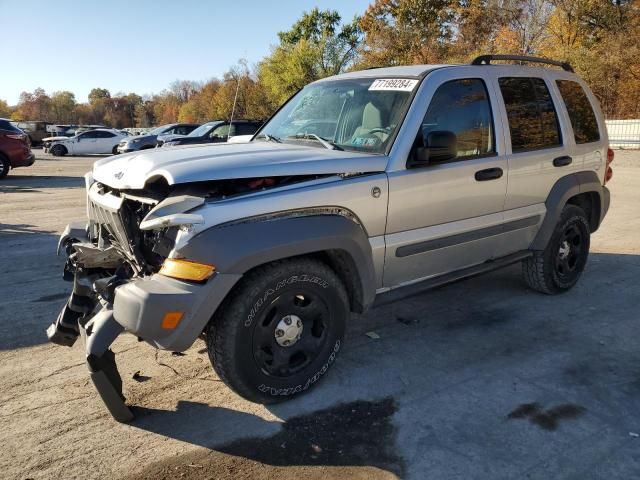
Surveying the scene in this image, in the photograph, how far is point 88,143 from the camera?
1147 inches

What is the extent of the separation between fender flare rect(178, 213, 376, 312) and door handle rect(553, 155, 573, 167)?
236 centimetres

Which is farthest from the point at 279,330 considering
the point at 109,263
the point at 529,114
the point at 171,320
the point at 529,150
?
the point at 529,114

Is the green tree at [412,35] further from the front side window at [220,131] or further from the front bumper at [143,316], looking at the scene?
the front bumper at [143,316]

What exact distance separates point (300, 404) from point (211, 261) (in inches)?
43.9

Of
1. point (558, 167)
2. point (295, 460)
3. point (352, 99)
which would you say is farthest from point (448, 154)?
point (295, 460)

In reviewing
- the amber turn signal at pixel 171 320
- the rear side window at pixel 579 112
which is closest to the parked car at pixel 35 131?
the rear side window at pixel 579 112

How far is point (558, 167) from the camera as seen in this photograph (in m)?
4.84

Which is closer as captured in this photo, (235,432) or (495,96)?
(235,432)

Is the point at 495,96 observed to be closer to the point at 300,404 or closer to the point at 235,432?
the point at 300,404

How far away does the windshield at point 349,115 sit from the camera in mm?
3766

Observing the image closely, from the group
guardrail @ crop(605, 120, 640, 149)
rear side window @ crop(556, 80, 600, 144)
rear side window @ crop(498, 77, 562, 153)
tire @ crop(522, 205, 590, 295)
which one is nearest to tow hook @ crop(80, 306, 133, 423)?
rear side window @ crop(498, 77, 562, 153)

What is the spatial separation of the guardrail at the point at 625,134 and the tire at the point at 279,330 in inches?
1006

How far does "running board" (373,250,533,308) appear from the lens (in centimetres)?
376

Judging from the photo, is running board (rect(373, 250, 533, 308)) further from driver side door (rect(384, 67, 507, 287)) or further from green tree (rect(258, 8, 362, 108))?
green tree (rect(258, 8, 362, 108))
